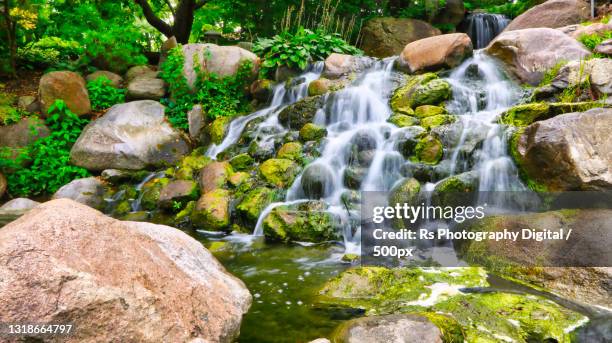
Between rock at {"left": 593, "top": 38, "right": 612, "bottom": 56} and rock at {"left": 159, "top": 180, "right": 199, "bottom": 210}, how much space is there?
758 centimetres

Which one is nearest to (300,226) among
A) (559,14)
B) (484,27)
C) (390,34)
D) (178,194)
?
(178,194)

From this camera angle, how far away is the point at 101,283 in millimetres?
2439

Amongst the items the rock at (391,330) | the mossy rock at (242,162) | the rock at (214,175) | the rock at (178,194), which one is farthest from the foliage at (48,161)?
the rock at (391,330)

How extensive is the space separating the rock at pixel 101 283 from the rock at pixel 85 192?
5523 mm

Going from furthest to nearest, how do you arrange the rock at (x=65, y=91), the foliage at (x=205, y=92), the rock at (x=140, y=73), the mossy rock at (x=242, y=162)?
the rock at (x=140, y=73) → the foliage at (x=205, y=92) → the rock at (x=65, y=91) → the mossy rock at (x=242, y=162)

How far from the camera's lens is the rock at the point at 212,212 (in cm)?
645

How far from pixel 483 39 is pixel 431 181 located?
10.2 metres

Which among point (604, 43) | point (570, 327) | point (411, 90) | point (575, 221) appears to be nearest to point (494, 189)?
point (575, 221)

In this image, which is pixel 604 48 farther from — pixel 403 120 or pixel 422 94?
pixel 403 120

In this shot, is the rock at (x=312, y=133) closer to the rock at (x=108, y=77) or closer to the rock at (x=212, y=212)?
the rock at (x=212, y=212)

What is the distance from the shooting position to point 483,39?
46.7ft

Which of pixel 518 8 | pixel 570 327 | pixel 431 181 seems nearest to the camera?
pixel 570 327

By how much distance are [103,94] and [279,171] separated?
18.7 feet

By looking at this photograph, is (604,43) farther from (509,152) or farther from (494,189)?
(494,189)
